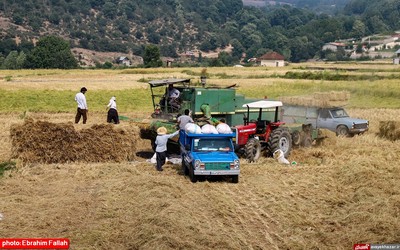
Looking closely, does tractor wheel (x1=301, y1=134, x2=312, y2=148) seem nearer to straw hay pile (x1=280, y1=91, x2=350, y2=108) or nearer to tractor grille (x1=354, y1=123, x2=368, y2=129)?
straw hay pile (x1=280, y1=91, x2=350, y2=108)

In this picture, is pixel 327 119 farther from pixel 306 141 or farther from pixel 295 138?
pixel 295 138

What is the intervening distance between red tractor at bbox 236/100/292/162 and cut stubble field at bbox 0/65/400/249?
19.8 inches

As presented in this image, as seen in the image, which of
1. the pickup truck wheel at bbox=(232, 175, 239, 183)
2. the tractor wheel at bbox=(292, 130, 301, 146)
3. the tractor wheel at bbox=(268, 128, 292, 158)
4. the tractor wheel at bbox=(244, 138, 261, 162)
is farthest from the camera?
the tractor wheel at bbox=(292, 130, 301, 146)

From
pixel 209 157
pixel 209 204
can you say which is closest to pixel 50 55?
pixel 209 157

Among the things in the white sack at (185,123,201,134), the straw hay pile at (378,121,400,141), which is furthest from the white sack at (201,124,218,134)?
the straw hay pile at (378,121,400,141)

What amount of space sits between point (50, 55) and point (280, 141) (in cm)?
10288

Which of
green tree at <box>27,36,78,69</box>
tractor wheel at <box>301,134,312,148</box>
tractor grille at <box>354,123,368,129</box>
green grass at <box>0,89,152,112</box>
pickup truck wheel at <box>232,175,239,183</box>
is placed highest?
pickup truck wheel at <box>232,175,239,183</box>

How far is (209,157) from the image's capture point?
55.7 ft

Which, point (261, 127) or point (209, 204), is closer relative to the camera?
point (209, 204)

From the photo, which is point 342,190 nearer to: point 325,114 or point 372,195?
point 372,195

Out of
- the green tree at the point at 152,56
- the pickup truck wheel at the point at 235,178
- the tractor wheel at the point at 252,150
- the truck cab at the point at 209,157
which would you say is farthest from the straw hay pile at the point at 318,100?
the green tree at the point at 152,56

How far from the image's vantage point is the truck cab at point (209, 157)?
16.7 metres

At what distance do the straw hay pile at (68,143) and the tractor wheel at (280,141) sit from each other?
4.74 meters

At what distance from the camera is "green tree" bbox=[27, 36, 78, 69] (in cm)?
11619
